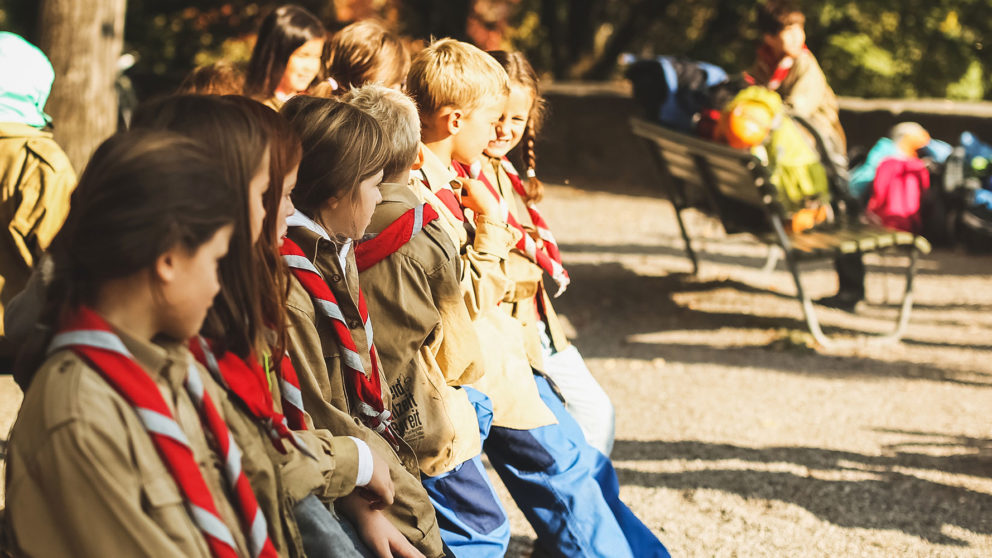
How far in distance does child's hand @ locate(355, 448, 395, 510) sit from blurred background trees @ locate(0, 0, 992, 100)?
1317cm

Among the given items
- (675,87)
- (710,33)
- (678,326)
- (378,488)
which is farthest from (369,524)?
(710,33)

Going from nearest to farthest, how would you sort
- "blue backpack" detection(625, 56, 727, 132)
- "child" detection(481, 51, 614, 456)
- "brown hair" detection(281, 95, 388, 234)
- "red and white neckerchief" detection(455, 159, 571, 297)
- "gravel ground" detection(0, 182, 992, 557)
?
"brown hair" detection(281, 95, 388, 234) → "red and white neckerchief" detection(455, 159, 571, 297) → "child" detection(481, 51, 614, 456) → "gravel ground" detection(0, 182, 992, 557) → "blue backpack" detection(625, 56, 727, 132)

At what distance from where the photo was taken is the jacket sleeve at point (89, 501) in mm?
1369

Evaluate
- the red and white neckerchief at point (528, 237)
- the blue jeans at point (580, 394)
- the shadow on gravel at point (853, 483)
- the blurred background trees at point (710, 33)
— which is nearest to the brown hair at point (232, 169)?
the red and white neckerchief at point (528, 237)

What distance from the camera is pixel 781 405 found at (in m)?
5.16

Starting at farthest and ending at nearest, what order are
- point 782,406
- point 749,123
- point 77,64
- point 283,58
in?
point 749,123, point 77,64, point 782,406, point 283,58

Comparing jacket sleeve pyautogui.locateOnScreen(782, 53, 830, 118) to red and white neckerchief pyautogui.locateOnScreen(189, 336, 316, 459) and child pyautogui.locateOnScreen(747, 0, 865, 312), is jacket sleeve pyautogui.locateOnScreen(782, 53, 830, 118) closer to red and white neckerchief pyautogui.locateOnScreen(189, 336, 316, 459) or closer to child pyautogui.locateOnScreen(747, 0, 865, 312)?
child pyautogui.locateOnScreen(747, 0, 865, 312)

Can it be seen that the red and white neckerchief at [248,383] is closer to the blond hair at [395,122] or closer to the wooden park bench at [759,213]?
the blond hair at [395,122]

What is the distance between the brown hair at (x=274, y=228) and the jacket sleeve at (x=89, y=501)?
458mm

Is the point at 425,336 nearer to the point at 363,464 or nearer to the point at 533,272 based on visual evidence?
the point at 363,464

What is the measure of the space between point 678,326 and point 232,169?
531cm

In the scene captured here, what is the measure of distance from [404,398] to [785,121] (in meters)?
4.66

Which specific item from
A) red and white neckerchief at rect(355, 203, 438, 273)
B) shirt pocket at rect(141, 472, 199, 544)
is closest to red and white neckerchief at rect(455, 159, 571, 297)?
red and white neckerchief at rect(355, 203, 438, 273)

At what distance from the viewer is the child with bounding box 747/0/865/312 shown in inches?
273
